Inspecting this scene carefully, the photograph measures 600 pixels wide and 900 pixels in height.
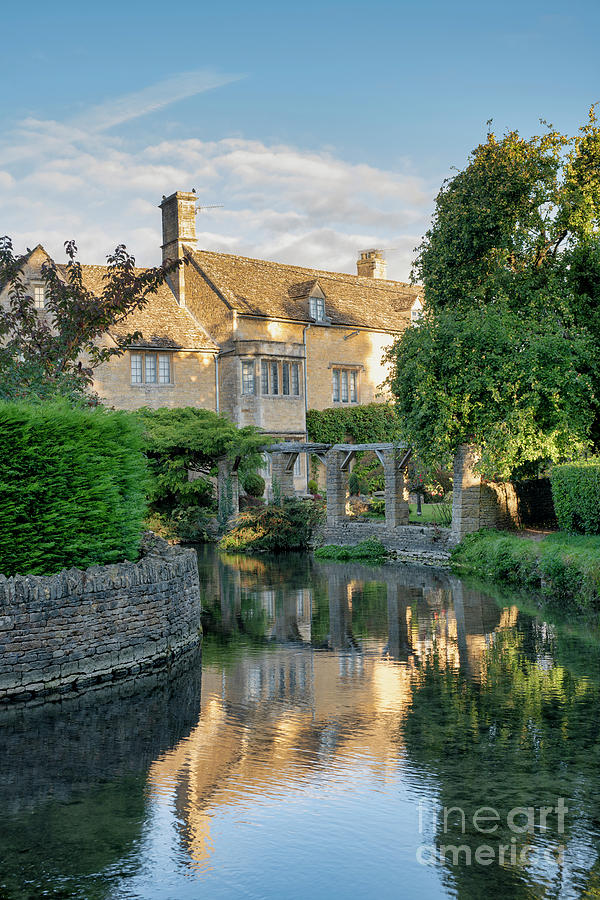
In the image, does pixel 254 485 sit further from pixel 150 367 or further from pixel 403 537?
pixel 403 537

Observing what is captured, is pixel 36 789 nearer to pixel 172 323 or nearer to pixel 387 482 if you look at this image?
pixel 387 482

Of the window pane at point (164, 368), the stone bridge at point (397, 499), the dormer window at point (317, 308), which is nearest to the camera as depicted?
the stone bridge at point (397, 499)

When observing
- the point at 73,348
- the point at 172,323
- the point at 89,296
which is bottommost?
the point at 73,348

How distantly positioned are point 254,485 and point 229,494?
3719mm

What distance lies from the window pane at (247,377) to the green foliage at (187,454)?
233 inches

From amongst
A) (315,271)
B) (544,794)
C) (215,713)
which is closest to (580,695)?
(544,794)

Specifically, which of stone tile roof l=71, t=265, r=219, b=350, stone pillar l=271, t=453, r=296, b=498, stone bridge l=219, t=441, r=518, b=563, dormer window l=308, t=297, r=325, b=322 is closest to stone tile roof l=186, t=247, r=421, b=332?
dormer window l=308, t=297, r=325, b=322

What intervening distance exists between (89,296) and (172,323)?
2218 centimetres

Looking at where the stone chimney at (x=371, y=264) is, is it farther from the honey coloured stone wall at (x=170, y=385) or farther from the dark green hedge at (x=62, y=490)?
the dark green hedge at (x=62, y=490)

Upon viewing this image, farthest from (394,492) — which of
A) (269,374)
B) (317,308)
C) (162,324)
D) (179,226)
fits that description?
(179,226)

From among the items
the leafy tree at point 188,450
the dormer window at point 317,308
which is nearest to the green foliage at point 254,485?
the leafy tree at point 188,450

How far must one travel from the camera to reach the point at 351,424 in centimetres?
4172

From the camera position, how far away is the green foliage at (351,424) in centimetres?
4134

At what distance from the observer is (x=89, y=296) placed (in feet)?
58.1
